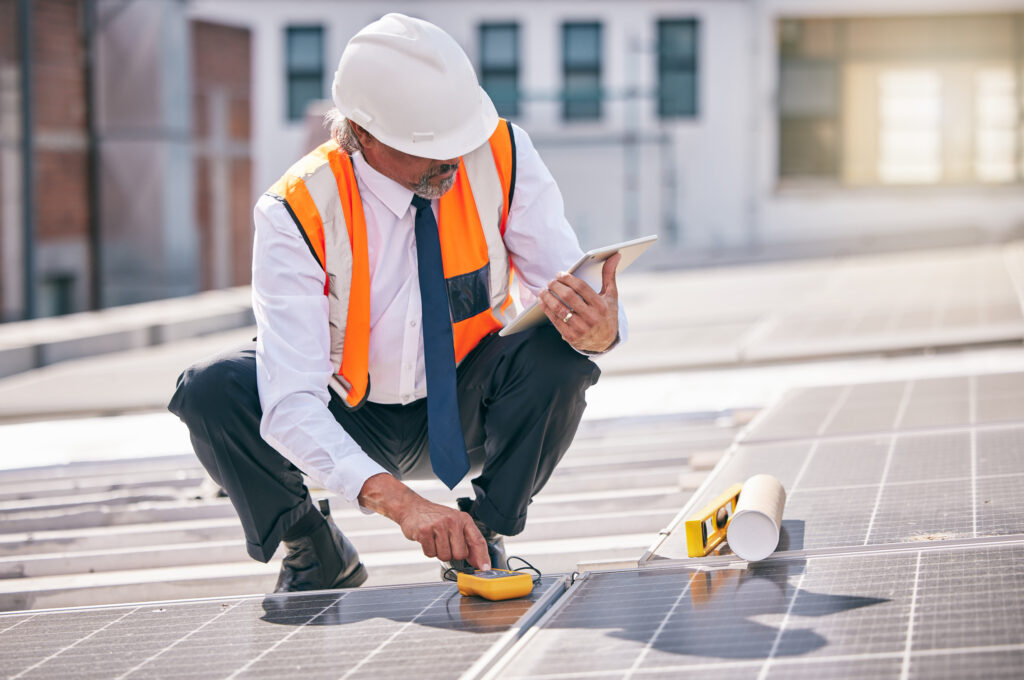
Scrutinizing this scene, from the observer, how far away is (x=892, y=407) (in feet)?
15.0

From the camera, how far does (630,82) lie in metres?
26.3

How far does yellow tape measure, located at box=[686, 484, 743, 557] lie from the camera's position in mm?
2760

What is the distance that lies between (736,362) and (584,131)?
19.1 m

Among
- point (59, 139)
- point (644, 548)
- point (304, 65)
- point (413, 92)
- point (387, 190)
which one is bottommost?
point (644, 548)

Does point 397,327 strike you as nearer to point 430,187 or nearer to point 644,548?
point 430,187

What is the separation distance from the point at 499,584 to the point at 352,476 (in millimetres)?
438

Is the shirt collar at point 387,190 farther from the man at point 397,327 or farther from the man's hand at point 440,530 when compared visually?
the man's hand at point 440,530

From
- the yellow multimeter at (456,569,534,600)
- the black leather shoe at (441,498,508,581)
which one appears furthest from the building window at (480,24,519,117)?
the yellow multimeter at (456,569,534,600)

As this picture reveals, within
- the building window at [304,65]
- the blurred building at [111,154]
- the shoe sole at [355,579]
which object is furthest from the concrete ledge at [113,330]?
the building window at [304,65]

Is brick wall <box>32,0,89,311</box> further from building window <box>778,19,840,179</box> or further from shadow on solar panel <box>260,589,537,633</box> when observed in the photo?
shadow on solar panel <box>260,589,537,633</box>

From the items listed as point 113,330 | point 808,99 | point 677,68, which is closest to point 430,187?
point 113,330

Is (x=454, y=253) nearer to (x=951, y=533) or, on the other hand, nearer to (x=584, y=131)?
(x=951, y=533)

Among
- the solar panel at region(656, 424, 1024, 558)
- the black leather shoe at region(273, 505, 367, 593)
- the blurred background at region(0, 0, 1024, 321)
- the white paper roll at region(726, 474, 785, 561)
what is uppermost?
the blurred background at region(0, 0, 1024, 321)

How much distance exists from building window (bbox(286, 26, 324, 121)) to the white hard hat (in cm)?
2434
